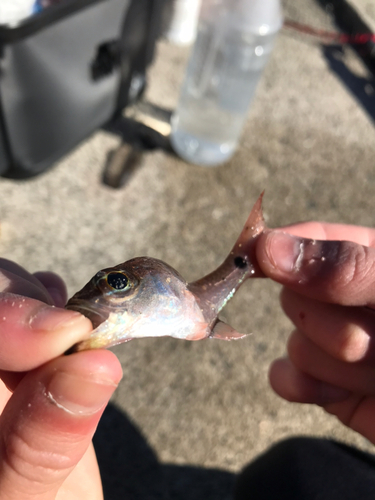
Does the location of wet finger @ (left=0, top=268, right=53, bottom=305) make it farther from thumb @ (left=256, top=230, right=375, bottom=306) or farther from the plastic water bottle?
the plastic water bottle

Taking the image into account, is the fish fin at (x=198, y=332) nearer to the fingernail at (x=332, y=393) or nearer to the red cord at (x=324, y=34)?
the fingernail at (x=332, y=393)

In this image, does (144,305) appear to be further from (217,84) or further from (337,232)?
(217,84)

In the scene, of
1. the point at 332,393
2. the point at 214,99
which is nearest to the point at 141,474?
the point at 332,393

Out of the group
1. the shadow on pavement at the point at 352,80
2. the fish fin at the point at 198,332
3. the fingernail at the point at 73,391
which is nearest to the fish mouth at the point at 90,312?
the fingernail at the point at 73,391

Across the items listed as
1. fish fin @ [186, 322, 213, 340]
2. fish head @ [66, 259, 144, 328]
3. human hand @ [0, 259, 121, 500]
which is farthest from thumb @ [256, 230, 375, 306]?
human hand @ [0, 259, 121, 500]

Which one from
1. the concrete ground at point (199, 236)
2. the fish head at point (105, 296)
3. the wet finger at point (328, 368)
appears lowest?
the concrete ground at point (199, 236)

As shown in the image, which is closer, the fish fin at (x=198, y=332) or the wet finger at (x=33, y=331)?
the wet finger at (x=33, y=331)

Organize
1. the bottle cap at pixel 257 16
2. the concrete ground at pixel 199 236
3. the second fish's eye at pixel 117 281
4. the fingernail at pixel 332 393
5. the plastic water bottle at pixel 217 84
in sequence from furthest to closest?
the plastic water bottle at pixel 217 84
the bottle cap at pixel 257 16
the concrete ground at pixel 199 236
the fingernail at pixel 332 393
the second fish's eye at pixel 117 281

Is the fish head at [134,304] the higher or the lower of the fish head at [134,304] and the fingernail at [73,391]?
the higher
